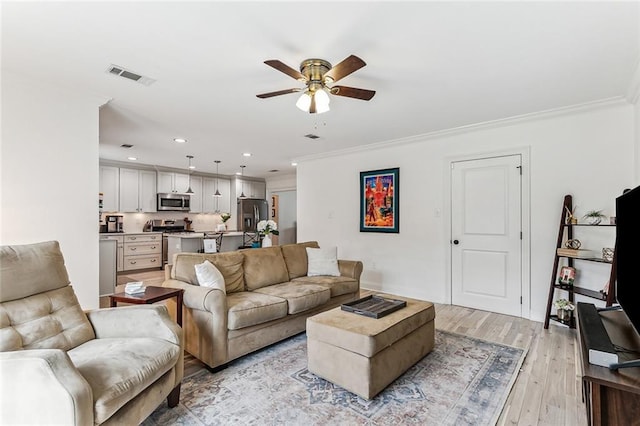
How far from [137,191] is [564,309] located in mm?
7896

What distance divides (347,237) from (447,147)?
2.19 meters

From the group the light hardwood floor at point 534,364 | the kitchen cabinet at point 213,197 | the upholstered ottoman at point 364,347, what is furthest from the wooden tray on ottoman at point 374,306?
the kitchen cabinet at point 213,197

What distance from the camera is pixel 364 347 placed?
2041 millimetres

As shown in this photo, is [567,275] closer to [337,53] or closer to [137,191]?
[337,53]

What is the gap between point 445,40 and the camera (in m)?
2.13

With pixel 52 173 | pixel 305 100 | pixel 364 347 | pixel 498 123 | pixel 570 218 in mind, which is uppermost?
pixel 498 123

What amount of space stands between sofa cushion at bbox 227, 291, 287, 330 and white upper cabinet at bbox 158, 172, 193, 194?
5.51 m

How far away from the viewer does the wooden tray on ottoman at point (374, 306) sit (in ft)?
7.93

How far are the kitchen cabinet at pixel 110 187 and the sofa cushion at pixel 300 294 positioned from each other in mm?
5237

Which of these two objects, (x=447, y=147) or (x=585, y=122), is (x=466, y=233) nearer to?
(x=447, y=147)

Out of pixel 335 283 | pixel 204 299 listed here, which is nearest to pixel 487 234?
pixel 335 283

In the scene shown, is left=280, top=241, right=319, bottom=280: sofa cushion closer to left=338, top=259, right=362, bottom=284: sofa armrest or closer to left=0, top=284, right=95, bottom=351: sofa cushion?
left=338, top=259, right=362, bottom=284: sofa armrest

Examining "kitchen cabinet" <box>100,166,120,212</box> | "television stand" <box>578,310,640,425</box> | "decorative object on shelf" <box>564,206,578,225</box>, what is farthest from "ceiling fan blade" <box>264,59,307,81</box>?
"kitchen cabinet" <box>100,166,120,212</box>

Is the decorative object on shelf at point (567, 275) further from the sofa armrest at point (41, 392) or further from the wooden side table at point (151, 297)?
the sofa armrest at point (41, 392)
